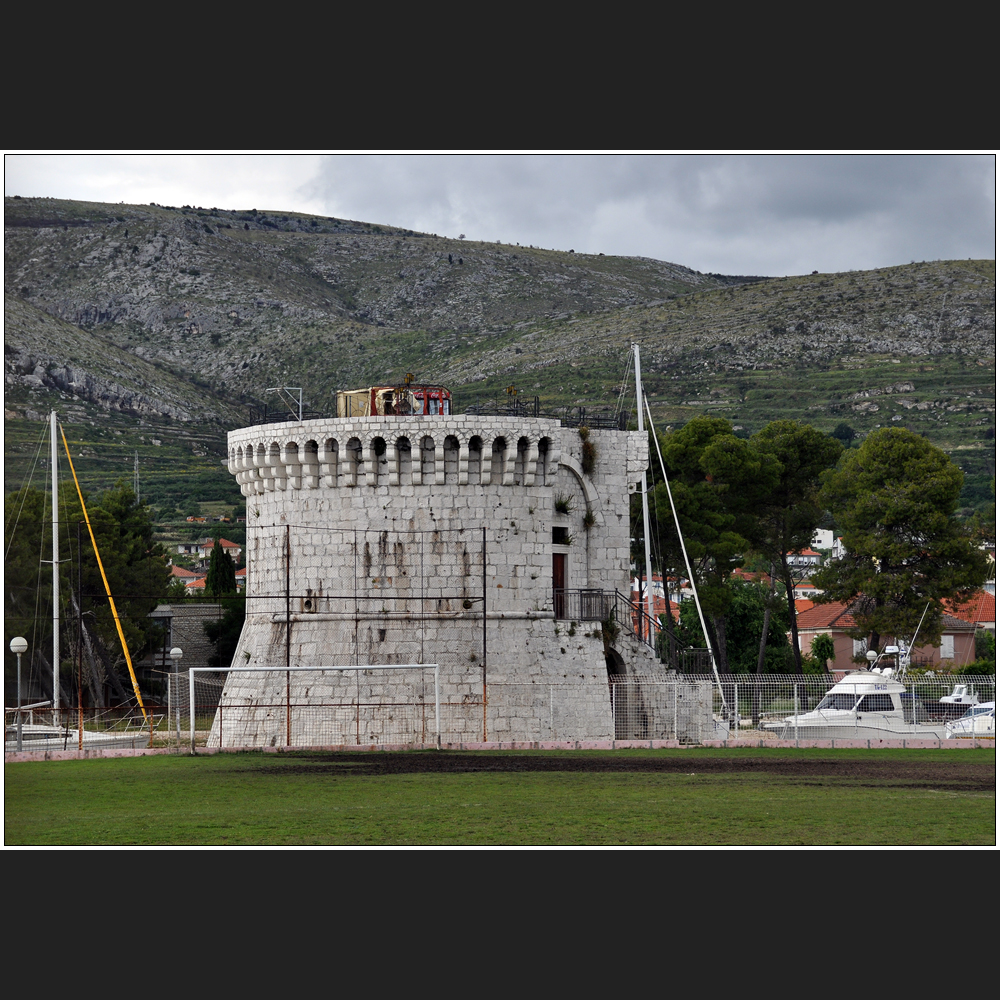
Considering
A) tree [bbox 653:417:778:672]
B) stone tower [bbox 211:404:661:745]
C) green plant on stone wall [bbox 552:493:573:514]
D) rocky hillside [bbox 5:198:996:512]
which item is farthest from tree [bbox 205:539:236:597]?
green plant on stone wall [bbox 552:493:573:514]

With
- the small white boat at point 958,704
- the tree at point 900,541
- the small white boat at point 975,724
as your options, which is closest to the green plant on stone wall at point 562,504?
the small white boat at point 958,704

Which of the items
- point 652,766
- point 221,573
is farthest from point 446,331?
point 652,766

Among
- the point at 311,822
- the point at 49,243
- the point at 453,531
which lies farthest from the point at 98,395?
the point at 311,822

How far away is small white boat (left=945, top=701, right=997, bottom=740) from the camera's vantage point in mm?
34312

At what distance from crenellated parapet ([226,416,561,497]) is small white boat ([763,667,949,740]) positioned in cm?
858

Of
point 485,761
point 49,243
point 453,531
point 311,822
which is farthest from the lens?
point 49,243

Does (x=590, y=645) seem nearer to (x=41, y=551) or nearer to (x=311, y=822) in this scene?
(x=41, y=551)

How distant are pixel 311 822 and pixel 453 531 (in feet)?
53.9

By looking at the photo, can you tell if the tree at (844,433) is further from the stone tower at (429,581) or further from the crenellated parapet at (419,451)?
the crenellated parapet at (419,451)

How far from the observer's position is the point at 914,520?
49.1 metres

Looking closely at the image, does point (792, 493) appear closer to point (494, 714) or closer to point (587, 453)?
point (587, 453)

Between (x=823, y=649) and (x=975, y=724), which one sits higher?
(x=975, y=724)

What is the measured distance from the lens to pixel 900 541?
162 ft

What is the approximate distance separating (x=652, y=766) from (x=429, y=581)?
1001 cm
